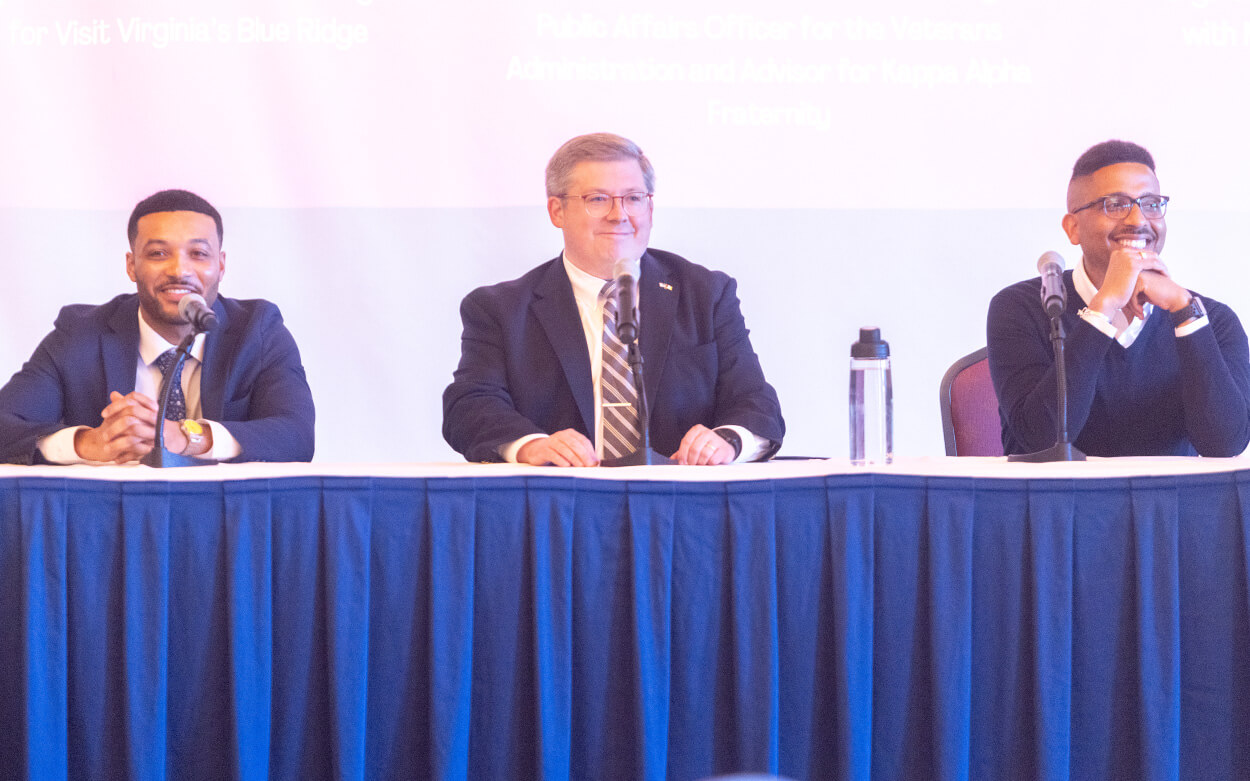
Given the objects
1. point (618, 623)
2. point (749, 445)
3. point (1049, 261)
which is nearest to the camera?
point (618, 623)

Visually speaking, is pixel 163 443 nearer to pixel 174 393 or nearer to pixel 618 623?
pixel 174 393

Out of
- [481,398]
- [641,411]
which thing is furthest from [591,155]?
[641,411]

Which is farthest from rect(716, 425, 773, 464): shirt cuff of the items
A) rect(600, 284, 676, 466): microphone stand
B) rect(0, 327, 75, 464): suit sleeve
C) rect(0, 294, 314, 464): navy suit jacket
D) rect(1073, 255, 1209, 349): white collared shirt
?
rect(0, 327, 75, 464): suit sleeve

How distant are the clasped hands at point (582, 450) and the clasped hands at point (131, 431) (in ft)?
2.16

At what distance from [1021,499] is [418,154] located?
2222 mm

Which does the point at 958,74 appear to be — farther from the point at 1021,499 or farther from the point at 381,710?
the point at 381,710

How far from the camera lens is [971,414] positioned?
283cm

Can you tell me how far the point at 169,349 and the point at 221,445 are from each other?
1.61 feet

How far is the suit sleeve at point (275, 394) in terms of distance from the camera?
2.57 m

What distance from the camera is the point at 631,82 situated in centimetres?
336

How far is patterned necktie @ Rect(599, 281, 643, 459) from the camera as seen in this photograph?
102 inches

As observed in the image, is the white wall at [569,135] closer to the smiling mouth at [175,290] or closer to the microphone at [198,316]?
the smiling mouth at [175,290]

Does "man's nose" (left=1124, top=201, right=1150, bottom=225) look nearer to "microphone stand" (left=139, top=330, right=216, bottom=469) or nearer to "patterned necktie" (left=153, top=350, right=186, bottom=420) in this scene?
"microphone stand" (left=139, top=330, right=216, bottom=469)

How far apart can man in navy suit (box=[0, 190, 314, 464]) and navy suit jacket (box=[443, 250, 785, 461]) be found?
1.39 feet
